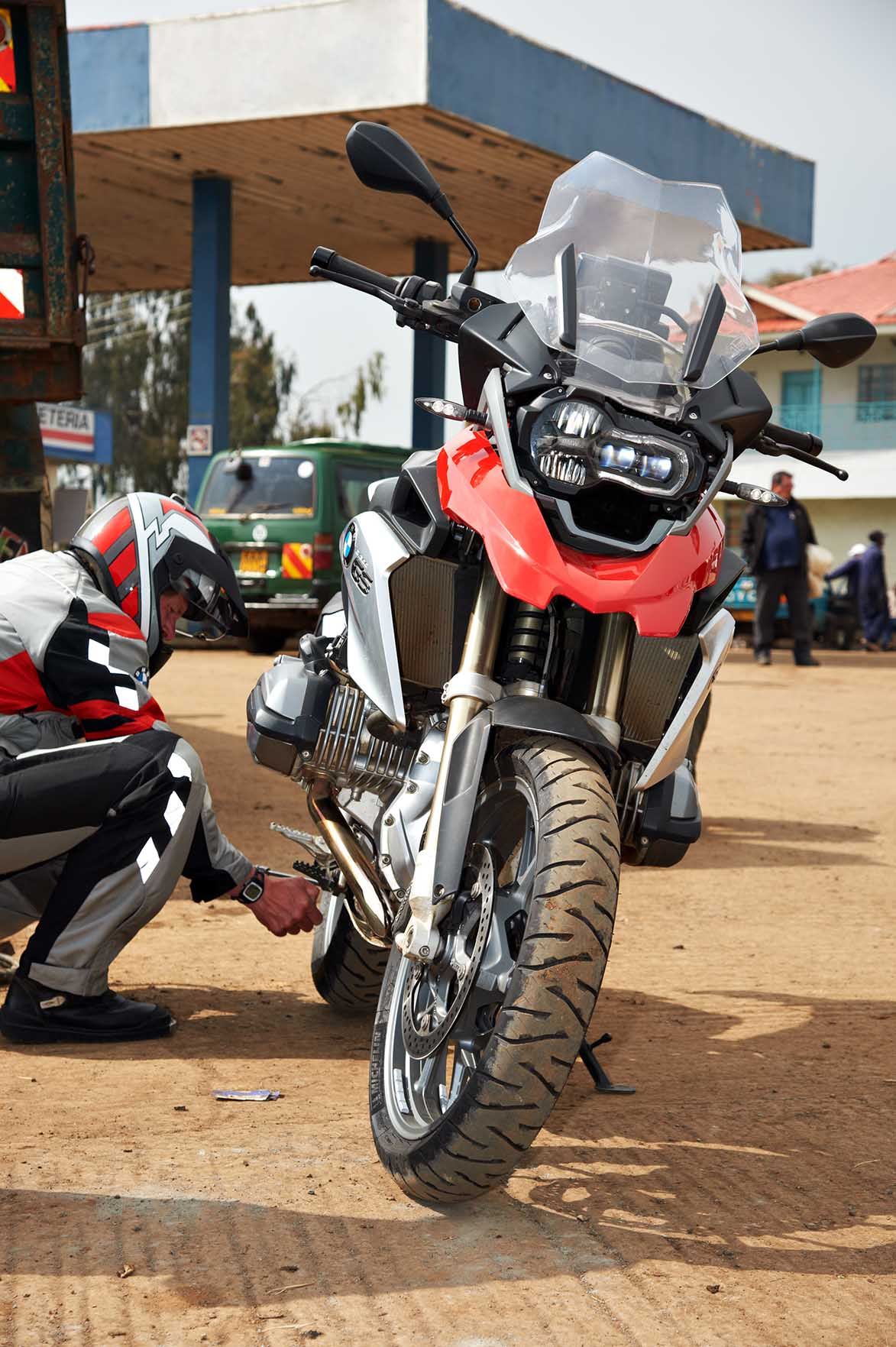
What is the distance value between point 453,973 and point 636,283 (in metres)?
1.42

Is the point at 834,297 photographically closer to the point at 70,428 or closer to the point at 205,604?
the point at 70,428

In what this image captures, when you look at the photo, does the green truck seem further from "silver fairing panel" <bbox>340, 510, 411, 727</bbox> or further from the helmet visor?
"silver fairing panel" <bbox>340, 510, 411, 727</bbox>

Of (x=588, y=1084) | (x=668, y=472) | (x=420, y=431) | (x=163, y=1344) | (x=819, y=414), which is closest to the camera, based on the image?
(x=163, y=1344)

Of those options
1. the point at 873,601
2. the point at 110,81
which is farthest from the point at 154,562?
the point at 873,601

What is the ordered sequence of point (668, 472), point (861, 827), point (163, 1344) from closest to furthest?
1. point (163, 1344)
2. point (668, 472)
3. point (861, 827)

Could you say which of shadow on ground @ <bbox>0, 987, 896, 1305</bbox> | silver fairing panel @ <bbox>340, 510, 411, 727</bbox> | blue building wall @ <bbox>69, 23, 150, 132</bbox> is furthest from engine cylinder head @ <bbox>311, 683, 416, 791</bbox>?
blue building wall @ <bbox>69, 23, 150, 132</bbox>

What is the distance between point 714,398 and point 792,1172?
151 centimetres

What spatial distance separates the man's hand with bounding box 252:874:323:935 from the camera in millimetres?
4297

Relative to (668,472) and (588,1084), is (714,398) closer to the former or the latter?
(668,472)

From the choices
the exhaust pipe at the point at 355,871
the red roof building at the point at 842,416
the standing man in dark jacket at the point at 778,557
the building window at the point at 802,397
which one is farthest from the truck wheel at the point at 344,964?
the building window at the point at 802,397

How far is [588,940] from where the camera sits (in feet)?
9.41

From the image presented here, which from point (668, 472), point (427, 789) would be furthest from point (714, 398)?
point (427, 789)

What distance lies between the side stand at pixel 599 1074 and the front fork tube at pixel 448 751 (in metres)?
0.76

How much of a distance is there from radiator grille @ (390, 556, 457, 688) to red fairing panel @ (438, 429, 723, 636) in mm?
221
